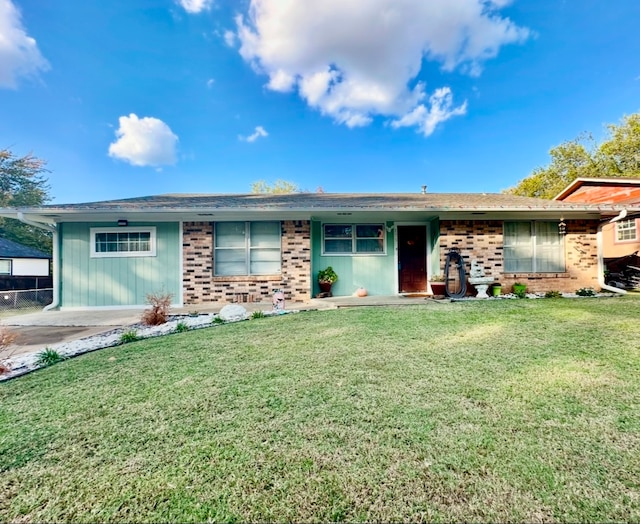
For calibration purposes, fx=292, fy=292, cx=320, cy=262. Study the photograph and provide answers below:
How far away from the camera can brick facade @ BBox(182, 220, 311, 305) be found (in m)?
7.64

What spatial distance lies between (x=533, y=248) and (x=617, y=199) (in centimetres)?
954

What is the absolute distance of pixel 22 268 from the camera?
11.7 m

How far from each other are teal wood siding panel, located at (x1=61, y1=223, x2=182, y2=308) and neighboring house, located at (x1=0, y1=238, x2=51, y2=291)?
6.06 meters

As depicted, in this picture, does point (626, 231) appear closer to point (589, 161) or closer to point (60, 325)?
point (589, 161)

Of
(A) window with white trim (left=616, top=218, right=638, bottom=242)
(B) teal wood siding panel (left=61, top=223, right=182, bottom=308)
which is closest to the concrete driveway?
(B) teal wood siding panel (left=61, top=223, right=182, bottom=308)

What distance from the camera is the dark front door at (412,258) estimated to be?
28.3ft

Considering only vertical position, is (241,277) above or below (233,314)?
above

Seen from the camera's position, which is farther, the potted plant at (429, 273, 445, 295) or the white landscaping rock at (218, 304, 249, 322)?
the potted plant at (429, 273, 445, 295)

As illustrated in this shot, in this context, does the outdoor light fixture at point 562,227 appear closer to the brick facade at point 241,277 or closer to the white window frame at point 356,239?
the white window frame at point 356,239

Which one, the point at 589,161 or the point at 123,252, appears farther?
the point at 589,161

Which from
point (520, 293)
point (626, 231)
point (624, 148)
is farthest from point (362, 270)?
point (624, 148)

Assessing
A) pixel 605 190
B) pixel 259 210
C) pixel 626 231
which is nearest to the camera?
pixel 259 210

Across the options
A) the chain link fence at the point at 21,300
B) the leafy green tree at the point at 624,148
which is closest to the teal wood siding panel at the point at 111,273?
the chain link fence at the point at 21,300

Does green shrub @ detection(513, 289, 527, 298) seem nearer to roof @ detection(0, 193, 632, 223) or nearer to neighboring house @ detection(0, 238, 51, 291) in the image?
roof @ detection(0, 193, 632, 223)
